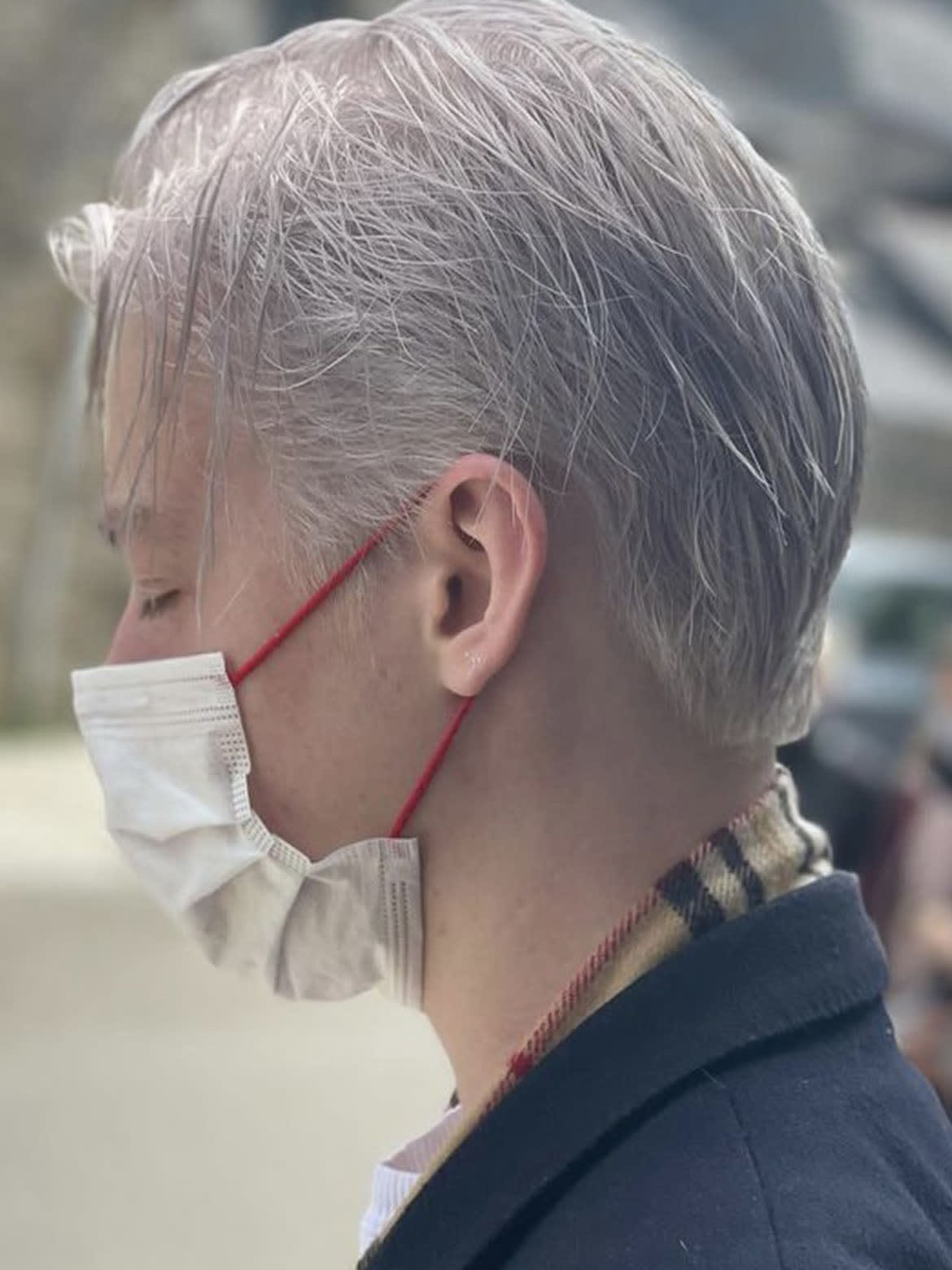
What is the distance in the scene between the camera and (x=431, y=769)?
1183mm

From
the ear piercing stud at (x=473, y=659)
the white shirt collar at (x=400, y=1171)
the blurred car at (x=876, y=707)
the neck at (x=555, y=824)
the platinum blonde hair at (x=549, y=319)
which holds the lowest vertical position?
the blurred car at (x=876, y=707)

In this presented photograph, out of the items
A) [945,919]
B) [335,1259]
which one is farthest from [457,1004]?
Answer: [335,1259]

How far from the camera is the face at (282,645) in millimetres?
1183

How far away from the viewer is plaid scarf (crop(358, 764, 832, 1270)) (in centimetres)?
112

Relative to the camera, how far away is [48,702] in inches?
378

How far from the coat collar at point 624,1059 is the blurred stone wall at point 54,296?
28.0 feet

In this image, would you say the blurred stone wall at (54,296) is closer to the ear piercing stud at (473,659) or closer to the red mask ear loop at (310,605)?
the red mask ear loop at (310,605)

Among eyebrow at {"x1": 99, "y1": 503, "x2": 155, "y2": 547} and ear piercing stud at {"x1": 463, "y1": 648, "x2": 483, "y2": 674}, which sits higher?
ear piercing stud at {"x1": 463, "y1": 648, "x2": 483, "y2": 674}

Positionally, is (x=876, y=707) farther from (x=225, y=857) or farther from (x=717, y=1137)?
(x=717, y=1137)

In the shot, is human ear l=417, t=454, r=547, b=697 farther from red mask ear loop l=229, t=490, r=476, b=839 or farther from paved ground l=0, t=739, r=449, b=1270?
paved ground l=0, t=739, r=449, b=1270

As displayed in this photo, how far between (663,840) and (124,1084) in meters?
4.14

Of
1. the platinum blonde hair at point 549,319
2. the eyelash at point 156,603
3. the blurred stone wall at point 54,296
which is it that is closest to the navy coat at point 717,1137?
the platinum blonde hair at point 549,319

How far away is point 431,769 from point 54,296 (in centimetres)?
904

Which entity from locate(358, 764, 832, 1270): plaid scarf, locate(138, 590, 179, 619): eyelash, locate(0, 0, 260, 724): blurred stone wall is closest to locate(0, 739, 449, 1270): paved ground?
locate(138, 590, 179, 619): eyelash
